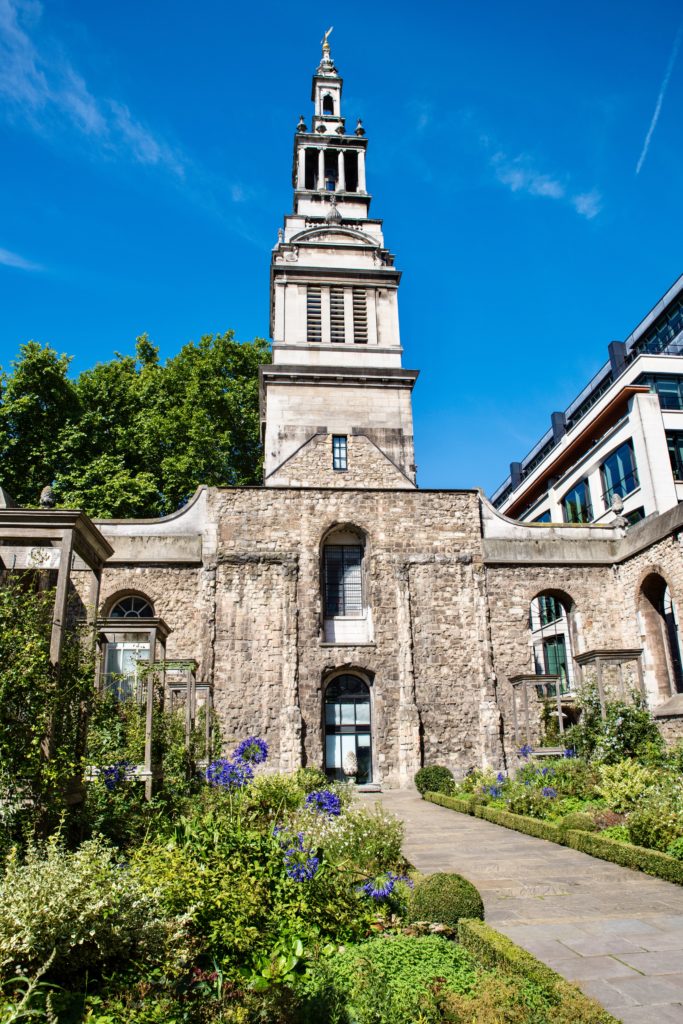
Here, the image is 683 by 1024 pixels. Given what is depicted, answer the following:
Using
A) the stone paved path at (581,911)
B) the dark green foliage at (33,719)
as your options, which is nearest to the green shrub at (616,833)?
the stone paved path at (581,911)

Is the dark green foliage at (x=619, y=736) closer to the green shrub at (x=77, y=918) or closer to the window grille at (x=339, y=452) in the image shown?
the window grille at (x=339, y=452)

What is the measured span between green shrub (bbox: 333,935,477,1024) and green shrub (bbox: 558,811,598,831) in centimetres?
613

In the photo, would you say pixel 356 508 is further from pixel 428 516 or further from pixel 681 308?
pixel 681 308

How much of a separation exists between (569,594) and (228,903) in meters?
18.0

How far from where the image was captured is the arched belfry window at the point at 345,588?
2098 cm

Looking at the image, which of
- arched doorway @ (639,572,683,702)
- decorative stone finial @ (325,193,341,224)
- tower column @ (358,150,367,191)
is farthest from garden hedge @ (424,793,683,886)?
tower column @ (358,150,367,191)

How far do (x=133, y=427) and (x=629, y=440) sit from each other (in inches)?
827

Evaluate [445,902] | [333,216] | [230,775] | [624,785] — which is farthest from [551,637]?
[445,902]

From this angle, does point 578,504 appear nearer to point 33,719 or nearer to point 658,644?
point 658,644

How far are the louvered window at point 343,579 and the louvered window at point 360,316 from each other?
903 cm

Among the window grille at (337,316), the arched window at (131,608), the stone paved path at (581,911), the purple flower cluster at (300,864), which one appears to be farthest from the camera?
the window grille at (337,316)

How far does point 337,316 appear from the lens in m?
27.4

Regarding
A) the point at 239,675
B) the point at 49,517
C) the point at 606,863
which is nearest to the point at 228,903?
the point at 49,517

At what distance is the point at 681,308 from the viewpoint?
34312 millimetres
